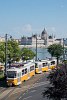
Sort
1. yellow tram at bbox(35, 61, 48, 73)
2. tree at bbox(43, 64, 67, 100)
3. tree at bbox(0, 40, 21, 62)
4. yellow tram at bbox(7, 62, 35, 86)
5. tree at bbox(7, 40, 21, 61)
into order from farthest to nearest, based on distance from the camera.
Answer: tree at bbox(7, 40, 21, 61) → tree at bbox(0, 40, 21, 62) → yellow tram at bbox(35, 61, 48, 73) → yellow tram at bbox(7, 62, 35, 86) → tree at bbox(43, 64, 67, 100)

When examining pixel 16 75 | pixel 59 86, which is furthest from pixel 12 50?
pixel 59 86

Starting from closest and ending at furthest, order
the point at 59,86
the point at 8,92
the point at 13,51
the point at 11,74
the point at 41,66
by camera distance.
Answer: the point at 59,86
the point at 8,92
the point at 11,74
the point at 41,66
the point at 13,51

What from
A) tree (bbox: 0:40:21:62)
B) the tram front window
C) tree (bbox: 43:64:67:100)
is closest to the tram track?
the tram front window

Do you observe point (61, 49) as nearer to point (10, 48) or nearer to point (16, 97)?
point (10, 48)

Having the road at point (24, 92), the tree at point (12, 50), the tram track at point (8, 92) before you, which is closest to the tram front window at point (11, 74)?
the road at point (24, 92)

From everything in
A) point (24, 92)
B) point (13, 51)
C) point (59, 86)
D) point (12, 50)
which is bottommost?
point (24, 92)

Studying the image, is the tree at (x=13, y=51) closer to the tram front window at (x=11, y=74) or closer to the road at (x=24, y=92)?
the road at (x=24, y=92)

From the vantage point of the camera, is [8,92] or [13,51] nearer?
[8,92]

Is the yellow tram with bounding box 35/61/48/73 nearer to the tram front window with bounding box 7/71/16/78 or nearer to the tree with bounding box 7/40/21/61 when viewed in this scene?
the tree with bounding box 7/40/21/61

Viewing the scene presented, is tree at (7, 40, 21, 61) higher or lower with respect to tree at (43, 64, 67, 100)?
higher

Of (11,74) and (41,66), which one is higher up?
(41,66)

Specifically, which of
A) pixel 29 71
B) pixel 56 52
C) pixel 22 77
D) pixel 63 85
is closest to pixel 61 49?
pixel 56 52

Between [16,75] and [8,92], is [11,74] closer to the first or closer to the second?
[16,75]

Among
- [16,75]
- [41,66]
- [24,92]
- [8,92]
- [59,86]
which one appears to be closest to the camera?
[59,86]
